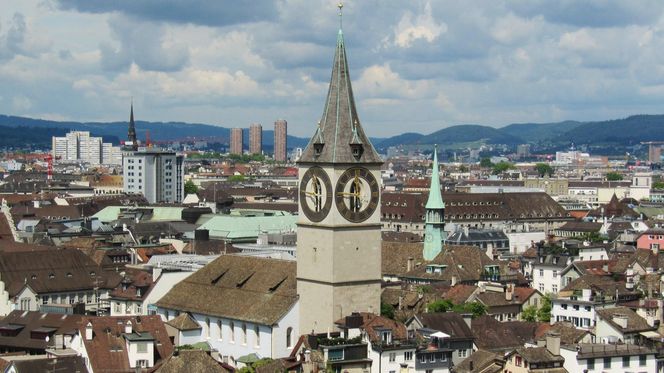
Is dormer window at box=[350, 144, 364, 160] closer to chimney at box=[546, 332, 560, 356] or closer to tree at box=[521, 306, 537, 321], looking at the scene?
chimney at box=[546, 332, 560, 356]

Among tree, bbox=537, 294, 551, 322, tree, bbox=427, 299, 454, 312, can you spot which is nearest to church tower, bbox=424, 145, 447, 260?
tree, bbox=537, 294, 551, 322

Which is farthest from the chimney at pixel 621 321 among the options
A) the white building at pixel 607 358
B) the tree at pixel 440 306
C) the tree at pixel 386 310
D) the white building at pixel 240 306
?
the white building at pixel 240 306

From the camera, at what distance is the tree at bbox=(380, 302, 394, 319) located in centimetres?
8424

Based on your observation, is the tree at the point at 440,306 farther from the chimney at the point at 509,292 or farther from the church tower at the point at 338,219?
the church tower at the point at 338,219

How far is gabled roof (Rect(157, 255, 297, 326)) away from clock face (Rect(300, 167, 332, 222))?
4.00 m

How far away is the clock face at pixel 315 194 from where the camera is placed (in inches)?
3155

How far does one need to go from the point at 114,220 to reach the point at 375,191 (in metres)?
96.7

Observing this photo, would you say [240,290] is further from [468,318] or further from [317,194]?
[468,318]

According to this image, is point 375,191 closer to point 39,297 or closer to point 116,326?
point 116,326

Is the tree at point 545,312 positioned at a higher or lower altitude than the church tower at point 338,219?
lower

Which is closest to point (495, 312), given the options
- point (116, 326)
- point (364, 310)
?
point (364, 310)

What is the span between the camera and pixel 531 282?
117 m

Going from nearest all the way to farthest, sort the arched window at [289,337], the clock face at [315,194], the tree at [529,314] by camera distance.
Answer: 1. the arched window at [289,337]
2. the clock face at [315,194]
3. the tree at [529,314]

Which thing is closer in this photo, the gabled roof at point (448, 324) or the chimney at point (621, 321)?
the gabled roof at point (448, 324)
